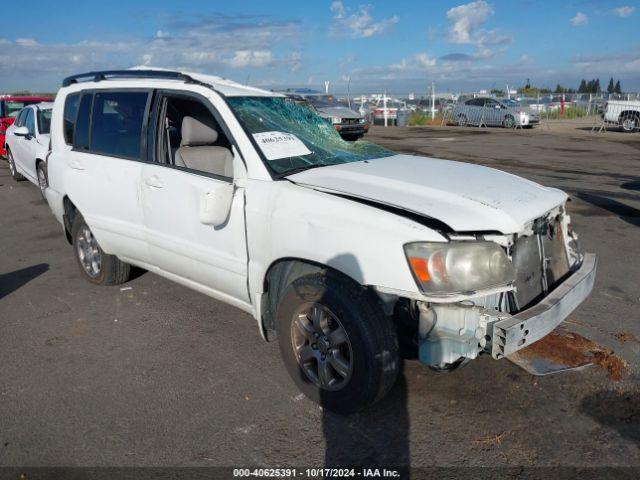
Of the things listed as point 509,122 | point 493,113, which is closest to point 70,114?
point 509,122

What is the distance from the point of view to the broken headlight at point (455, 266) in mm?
2881

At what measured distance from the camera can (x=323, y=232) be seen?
316 cm

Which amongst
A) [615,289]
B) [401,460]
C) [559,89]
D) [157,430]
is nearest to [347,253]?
[401,460]

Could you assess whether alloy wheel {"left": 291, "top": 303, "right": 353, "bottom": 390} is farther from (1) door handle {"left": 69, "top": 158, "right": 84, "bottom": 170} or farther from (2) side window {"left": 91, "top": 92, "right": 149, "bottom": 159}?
(1) door handle {"left": 69, "top": 158, "right": 84, "bottom": 170}

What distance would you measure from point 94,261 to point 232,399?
2.61 meters

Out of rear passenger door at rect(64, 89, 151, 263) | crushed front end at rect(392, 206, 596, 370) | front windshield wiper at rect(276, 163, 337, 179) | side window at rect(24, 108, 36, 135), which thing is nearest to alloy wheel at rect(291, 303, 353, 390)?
crushed front end at rect(392, 206, 596, 370)

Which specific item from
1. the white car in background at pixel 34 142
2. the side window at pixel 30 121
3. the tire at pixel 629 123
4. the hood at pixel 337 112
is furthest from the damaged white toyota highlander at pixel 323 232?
the tire at pixel 629 123

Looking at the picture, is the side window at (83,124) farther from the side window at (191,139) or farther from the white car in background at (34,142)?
the white car in background at (34,142)

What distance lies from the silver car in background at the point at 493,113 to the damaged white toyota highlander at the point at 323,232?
2337 centimetres

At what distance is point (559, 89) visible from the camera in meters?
70.0

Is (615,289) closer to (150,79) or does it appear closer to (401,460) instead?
(401,460)

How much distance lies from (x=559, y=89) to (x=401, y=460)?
7538cm

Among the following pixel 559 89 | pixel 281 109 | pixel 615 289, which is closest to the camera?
pixel 281 109

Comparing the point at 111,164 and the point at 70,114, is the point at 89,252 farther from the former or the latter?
the point at 70,114
